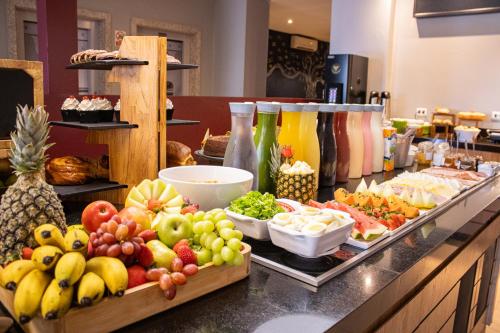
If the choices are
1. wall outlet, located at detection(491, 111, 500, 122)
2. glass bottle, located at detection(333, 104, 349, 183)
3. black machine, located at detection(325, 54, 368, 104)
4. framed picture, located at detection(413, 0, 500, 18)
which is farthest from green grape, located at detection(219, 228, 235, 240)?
framed picture, located at detection(413, 0, 500, 18)

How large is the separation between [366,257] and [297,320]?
35cm

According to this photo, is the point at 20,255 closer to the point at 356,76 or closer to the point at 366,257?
the point at 366,257

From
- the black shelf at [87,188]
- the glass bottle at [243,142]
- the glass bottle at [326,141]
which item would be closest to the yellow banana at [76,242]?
the black shelf at [87,188]

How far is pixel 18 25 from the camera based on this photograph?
197 inches

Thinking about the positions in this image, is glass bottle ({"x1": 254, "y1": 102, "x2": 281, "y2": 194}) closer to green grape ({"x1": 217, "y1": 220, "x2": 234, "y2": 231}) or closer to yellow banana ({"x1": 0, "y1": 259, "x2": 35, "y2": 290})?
green grape ({"x1": 217, "y1": 220, "x2": 234, "y2": 231})

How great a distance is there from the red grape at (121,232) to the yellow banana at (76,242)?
0.16 feet

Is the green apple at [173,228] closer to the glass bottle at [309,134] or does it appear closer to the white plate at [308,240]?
the white plate at [308,240]

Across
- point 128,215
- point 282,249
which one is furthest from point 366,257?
point 128,215

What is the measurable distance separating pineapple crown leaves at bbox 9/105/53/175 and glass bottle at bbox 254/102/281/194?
0.78 meters

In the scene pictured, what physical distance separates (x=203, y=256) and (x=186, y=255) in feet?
0.15

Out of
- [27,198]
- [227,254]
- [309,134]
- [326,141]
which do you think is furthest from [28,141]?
[326,141]

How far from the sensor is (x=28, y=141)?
0.85m

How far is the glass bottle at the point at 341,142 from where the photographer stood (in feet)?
6.07

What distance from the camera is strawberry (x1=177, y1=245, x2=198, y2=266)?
814 mm
